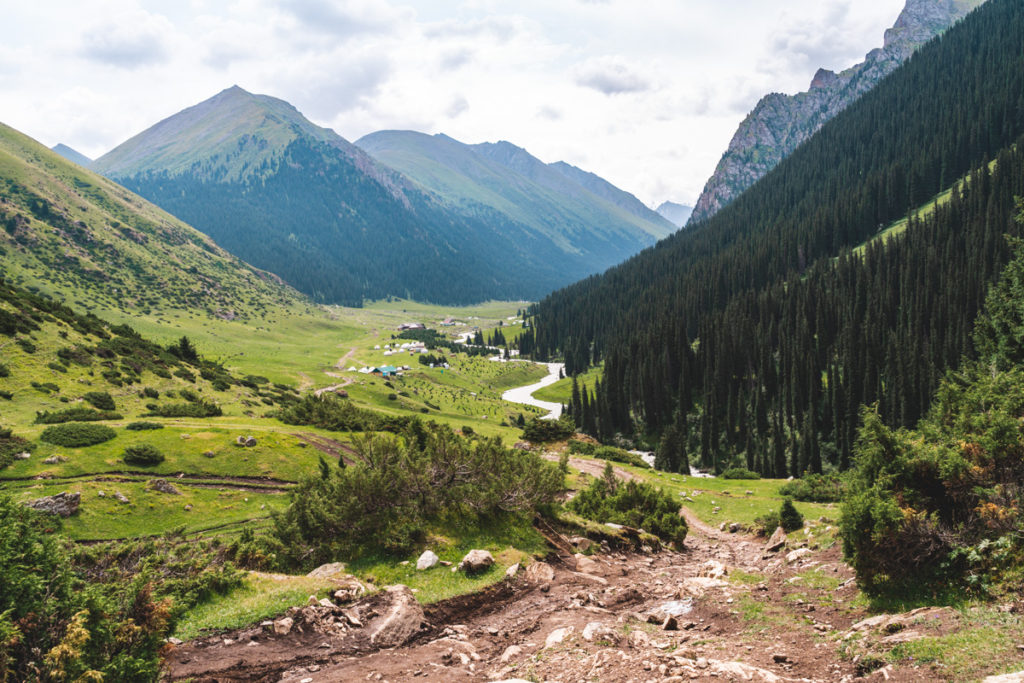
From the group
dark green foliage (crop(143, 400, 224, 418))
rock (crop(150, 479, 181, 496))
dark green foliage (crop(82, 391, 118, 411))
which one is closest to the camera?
rock (crop(150, 479, 181, 496))

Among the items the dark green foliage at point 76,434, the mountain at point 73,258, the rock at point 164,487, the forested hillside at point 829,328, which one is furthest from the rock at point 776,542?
the mountain at point 73,258

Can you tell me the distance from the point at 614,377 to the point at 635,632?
369 feet

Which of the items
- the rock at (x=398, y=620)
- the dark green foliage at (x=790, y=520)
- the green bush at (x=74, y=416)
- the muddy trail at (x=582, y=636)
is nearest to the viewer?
the muddy trail at (x=582, y=636)

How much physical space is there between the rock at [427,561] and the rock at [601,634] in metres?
7.81

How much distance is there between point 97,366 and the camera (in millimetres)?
54062

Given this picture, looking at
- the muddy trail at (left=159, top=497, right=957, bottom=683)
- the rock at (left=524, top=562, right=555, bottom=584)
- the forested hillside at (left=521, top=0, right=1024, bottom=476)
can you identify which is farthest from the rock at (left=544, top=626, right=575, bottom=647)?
the forested hillside at (left=521, top=0, right=1024, bottom=476)

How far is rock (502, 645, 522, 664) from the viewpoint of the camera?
14180 mm

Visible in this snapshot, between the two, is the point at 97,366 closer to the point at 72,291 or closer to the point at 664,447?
the point at 664,447

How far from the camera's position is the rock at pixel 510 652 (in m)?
14.2

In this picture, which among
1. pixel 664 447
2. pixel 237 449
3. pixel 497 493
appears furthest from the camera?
pixel 664 447

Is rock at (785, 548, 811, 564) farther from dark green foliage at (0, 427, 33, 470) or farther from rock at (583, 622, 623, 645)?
dark green foliage at (0, 427, 33, 470)

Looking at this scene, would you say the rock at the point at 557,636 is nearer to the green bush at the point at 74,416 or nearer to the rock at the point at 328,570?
the rock at the point at 328,570

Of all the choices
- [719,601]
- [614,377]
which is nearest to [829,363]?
[614,377]

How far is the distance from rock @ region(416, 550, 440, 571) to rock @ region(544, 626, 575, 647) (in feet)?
22.4
